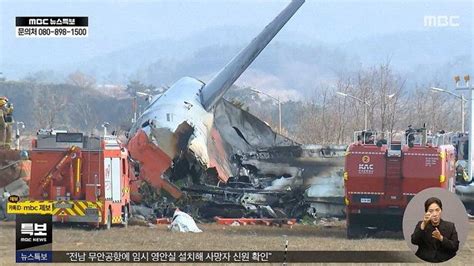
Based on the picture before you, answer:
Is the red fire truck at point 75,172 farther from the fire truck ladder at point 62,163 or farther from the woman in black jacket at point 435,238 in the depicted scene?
the woman in black jacket at point 435,238

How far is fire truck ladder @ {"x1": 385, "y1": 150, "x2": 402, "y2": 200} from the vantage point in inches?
959

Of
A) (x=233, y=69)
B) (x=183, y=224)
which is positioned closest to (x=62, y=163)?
(x=183, y=224)

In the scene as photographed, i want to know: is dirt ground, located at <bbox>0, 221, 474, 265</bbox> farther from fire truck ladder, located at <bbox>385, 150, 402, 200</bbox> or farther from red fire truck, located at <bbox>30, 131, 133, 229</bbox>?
fire truck ladder, located at <bbox>385, 150, 402, 200</bbox>

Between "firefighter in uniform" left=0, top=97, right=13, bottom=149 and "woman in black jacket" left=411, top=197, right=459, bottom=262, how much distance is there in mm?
12171

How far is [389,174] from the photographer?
24484 mm

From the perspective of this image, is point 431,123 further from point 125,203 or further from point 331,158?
point 125,203

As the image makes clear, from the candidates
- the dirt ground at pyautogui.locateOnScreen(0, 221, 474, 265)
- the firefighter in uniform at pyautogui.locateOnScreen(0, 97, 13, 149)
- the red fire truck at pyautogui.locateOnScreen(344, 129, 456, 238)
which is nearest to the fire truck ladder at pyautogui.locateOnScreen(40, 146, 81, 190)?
the dirt ground at pyautogui.locateOnScreen(0, 221, 474, 265)

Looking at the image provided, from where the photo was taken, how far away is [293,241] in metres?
23.4

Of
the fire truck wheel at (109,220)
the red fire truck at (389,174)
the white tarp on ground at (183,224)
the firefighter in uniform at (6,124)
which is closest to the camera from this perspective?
the red fire truck at (389,174)

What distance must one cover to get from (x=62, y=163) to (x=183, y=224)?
316cm

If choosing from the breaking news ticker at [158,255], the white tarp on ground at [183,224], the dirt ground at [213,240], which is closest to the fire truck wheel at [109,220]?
the dirt ground at [213,240]

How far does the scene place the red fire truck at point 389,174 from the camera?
2400cm

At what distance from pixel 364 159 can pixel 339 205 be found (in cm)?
553
